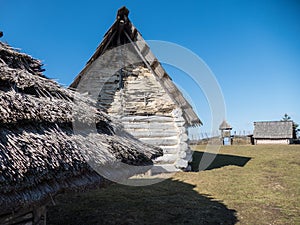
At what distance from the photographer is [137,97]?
11406 millimetres

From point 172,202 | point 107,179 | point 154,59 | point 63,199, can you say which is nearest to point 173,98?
point 154,59

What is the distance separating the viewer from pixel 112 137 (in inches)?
191

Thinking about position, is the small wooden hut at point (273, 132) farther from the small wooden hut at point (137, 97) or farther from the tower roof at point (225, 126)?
the small wooden hut at point (137, 97)

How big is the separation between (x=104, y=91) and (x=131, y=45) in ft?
7.96

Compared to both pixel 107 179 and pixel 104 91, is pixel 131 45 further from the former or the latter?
pixel 107 179

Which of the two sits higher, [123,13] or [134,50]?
[123,13]

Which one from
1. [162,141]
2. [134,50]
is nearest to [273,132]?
[162,141]

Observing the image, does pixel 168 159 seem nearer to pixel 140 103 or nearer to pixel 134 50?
pixel 140 103

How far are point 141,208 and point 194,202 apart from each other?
1.70 m

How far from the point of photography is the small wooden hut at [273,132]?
103ft

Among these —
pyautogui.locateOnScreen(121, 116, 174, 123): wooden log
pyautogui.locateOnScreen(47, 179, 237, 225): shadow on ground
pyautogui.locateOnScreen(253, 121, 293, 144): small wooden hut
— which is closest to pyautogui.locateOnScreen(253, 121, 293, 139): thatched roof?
pyautogui.locateOnScreen(253, 121, 293, 144): small wooden hut

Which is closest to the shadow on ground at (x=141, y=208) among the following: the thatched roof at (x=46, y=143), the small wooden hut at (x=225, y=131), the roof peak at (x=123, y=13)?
the thatched roof at (x=46, y=143)

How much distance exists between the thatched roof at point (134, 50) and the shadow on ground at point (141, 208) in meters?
4.18

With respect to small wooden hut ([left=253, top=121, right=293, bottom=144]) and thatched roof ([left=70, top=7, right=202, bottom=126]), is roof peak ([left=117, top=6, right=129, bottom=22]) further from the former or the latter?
small wooden hut ([left=253, top=121, right=293, bottom=144])
